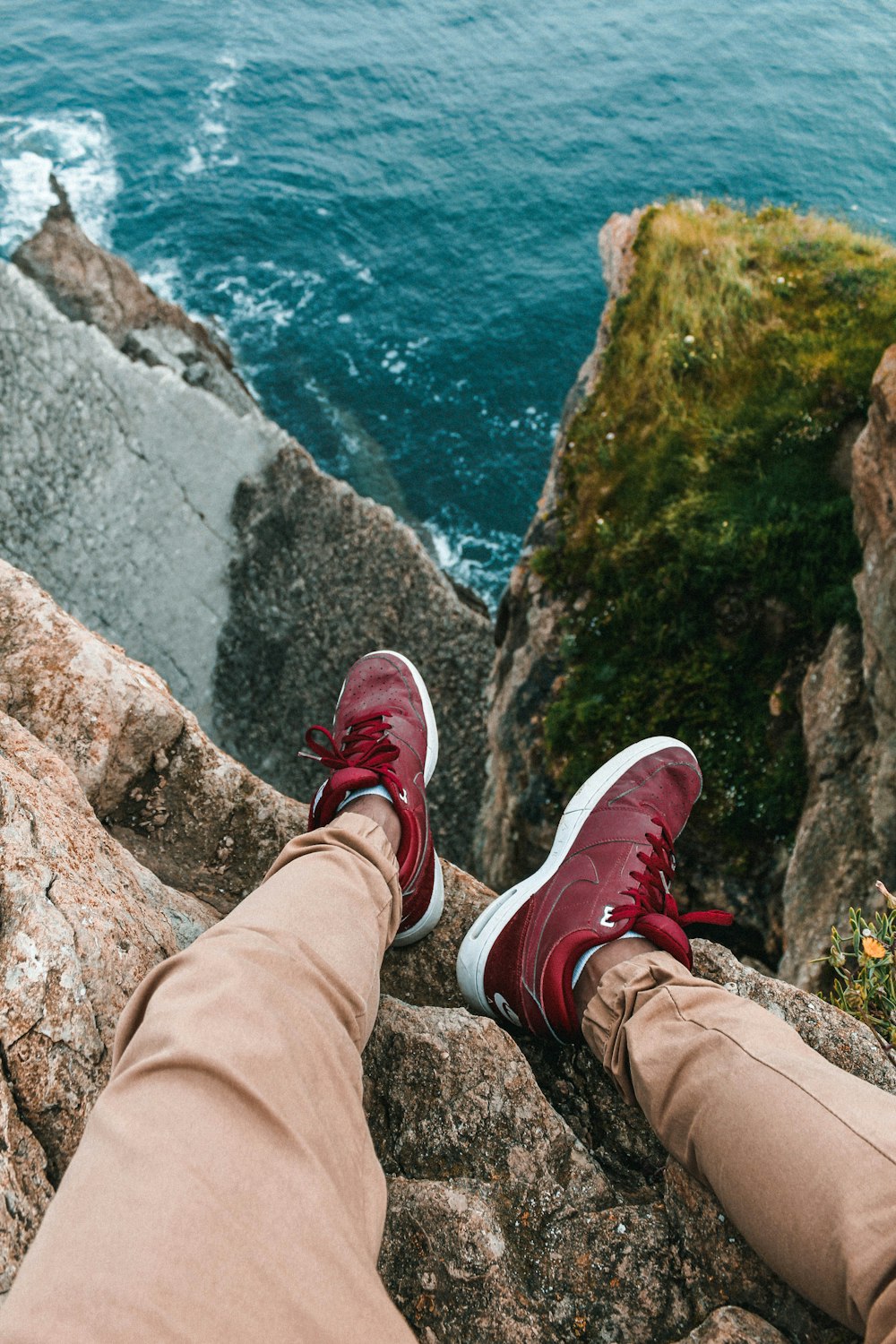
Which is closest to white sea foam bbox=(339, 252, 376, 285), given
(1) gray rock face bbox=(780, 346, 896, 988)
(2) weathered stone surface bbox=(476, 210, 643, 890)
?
(2) weathered stone surface bbox=(476, 210, 643, 890)

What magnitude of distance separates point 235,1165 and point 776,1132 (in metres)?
1.46

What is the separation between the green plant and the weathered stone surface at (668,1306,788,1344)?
1.27 metres

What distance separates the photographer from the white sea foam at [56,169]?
20328 millimetres

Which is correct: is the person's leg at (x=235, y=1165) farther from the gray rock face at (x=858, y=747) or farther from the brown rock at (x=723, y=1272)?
the gray rock face at (x=858, y=747)

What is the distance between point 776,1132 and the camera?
2.17 meters

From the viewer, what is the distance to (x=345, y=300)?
20.4 m

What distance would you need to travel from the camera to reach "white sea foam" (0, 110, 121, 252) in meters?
20.3

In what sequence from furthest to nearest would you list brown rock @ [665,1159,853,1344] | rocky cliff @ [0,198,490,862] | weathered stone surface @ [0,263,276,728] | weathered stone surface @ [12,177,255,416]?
weathered stone surface @ [12,177,255,416]
weathered stone surface @ [0,263,276,728]
rocky cliff @ [0,198,490,862]
brown rock @ [665,1159,853,1344]

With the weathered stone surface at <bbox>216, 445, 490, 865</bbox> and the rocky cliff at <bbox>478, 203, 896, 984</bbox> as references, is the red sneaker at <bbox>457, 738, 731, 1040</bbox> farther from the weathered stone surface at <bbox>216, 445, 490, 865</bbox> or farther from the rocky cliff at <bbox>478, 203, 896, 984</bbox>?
the weathered stone surface at <bbox>216, 445, 490, 865</bbox>

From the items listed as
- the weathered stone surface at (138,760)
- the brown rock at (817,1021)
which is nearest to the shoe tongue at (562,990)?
the brown rock at (817,1021)

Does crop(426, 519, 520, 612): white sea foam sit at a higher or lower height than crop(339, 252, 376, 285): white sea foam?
lower

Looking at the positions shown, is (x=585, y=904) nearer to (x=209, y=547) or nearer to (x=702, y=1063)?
(x=702, y=1063)

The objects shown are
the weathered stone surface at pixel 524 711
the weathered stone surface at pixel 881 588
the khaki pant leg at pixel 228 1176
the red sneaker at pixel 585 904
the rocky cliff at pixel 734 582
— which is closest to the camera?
the khaki pant leg at pixel 228 1176

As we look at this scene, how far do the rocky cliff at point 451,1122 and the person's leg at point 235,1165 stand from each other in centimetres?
40
